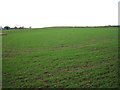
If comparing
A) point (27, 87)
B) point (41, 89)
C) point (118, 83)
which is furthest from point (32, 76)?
point (118, 83)

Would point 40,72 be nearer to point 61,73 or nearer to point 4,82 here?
point 61,73

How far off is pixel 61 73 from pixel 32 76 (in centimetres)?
231

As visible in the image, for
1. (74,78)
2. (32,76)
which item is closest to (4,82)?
(32,76)

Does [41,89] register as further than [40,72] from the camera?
No

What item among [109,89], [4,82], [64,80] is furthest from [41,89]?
[109,89]

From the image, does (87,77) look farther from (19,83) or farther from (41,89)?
(19,83)

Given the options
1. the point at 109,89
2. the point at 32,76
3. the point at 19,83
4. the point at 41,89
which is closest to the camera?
the point at 109,89

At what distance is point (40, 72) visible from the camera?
8391 millimetres

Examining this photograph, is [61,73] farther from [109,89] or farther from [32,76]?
[109,89]

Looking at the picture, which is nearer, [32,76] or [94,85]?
[94,85]

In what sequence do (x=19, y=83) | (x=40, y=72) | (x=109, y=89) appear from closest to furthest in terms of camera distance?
1. (x=109, y=89)
2. (x=19, y=83)
3. (x=40, y=72)

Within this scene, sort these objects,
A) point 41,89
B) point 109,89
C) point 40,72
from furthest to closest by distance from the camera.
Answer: point 40,72
point 41,89
point 109,89

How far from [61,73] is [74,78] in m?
1.30

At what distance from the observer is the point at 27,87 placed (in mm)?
6383
